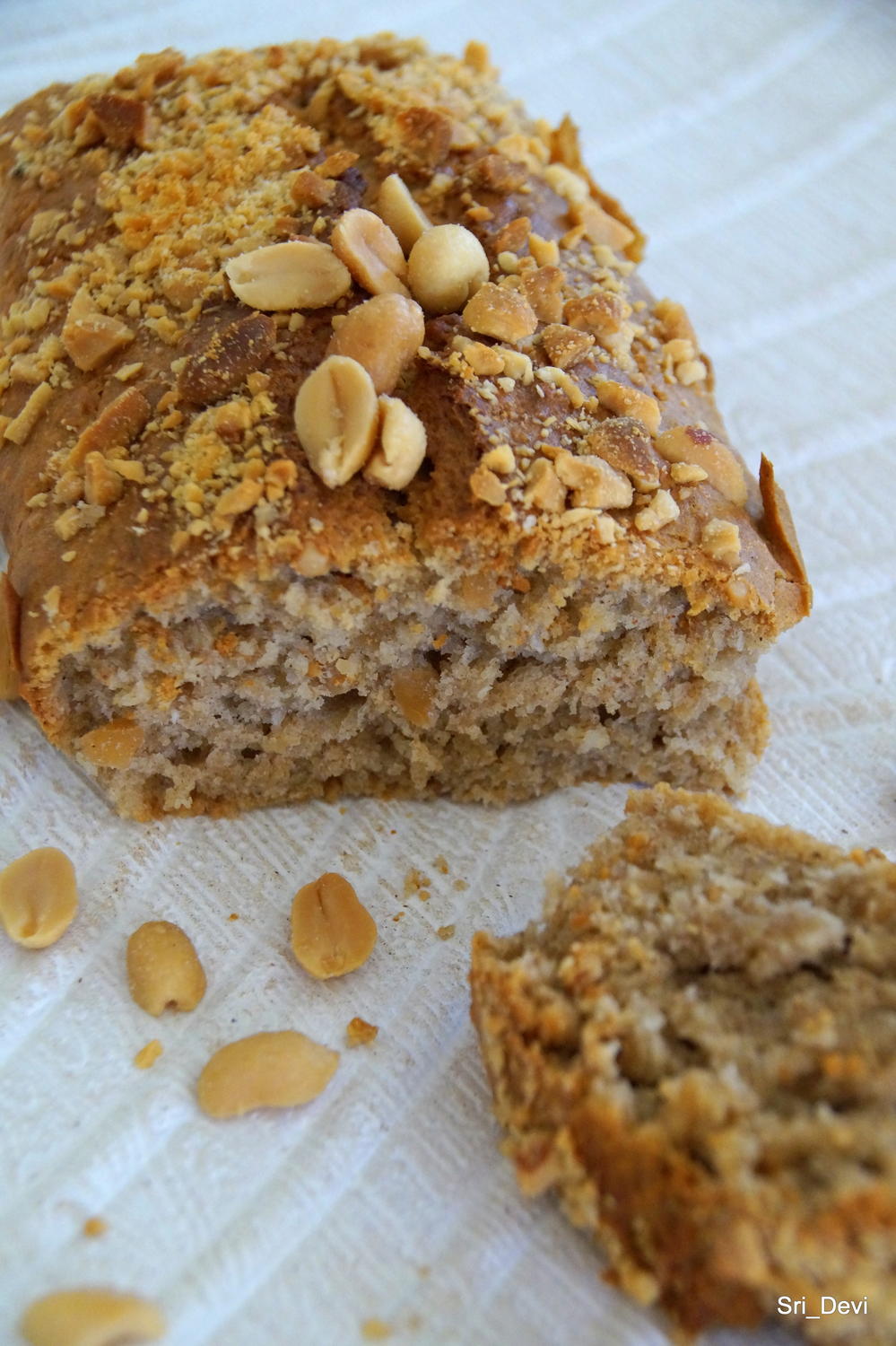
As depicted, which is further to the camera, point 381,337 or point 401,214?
point 401,214

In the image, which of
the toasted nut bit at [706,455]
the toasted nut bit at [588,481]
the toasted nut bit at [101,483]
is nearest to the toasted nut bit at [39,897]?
the toasted nut bit at [101,483]

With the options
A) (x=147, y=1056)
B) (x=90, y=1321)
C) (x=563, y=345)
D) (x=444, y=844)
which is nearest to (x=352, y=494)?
(x=563, y=345)

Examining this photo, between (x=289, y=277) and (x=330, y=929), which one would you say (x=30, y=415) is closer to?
(x=289, y=277)

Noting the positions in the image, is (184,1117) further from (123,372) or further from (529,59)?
(529,59)

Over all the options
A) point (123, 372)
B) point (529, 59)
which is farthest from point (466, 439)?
point (529, 59)

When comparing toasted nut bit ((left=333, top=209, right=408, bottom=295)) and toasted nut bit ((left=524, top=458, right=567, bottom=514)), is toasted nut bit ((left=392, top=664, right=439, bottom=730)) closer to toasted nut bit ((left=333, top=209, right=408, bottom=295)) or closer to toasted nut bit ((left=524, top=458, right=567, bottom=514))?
toasted nut bit ((left=524, top=458, right=567, bottom=514))

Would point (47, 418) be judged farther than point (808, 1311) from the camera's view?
Yes
